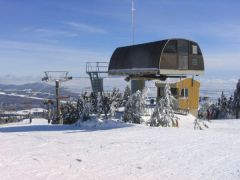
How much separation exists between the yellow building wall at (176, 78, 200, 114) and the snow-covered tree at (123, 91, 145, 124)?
54.1 feet

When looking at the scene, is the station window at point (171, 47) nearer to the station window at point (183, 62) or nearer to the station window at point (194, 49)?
the station window at point (183, 62)

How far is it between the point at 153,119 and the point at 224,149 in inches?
379

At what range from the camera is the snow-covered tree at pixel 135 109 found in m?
25.6

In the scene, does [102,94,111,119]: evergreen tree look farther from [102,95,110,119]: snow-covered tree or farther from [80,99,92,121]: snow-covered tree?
[80,99,92,121]: snow-covered tree

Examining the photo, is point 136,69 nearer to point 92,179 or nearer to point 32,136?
point 32,136

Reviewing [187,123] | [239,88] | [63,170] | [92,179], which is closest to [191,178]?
[92,179]

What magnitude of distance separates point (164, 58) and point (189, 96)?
73.3ft

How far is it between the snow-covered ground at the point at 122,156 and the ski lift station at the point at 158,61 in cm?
618

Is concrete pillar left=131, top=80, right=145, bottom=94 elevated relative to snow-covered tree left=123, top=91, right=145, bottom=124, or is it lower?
elevated

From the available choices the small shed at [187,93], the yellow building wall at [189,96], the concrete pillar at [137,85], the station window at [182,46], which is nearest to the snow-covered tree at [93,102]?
the concrete pillar at [137,85]

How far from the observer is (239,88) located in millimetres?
69062

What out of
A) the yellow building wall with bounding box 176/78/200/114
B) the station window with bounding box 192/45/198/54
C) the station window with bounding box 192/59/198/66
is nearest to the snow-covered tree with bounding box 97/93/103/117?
the station window with bounding box 192/59/198/66

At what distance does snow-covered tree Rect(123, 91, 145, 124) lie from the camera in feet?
84.1

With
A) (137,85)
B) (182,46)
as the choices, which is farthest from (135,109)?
(182,46)
